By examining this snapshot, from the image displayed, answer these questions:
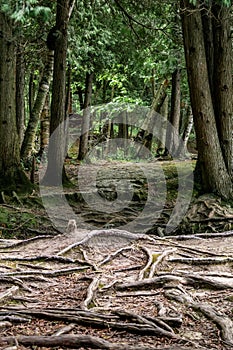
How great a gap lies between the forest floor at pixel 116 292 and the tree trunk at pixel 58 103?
5149mm

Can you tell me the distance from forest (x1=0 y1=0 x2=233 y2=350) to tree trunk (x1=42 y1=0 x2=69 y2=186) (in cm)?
3

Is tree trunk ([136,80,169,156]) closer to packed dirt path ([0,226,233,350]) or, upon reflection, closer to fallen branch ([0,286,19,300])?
packed dirt path ([0,226,233,350])

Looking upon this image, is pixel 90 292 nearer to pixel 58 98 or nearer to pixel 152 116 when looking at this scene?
pixel 58 98

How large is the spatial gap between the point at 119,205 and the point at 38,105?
4.95 meters

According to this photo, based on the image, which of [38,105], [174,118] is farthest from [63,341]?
[174,118]

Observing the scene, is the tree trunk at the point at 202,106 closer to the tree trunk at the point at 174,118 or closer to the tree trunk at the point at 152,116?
the tree trunk at the point at 174,118

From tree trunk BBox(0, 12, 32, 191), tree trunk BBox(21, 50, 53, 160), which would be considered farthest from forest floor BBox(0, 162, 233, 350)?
tree trunk BBox(21, 50, 53, 160)

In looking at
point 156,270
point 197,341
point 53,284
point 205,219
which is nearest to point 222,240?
point 205,219

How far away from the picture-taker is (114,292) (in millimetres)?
4336

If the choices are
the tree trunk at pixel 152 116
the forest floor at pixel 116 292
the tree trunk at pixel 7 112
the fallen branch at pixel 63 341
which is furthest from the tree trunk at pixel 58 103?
the fallen branch at pixel 63 341

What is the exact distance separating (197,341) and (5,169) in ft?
24.8

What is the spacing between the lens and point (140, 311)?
12.4 feet

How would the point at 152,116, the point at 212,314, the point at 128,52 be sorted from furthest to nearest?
1. the point at 152,116
2. the point at 128,52
3. the point at 212,314

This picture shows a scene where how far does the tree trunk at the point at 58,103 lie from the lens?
36.2ft
